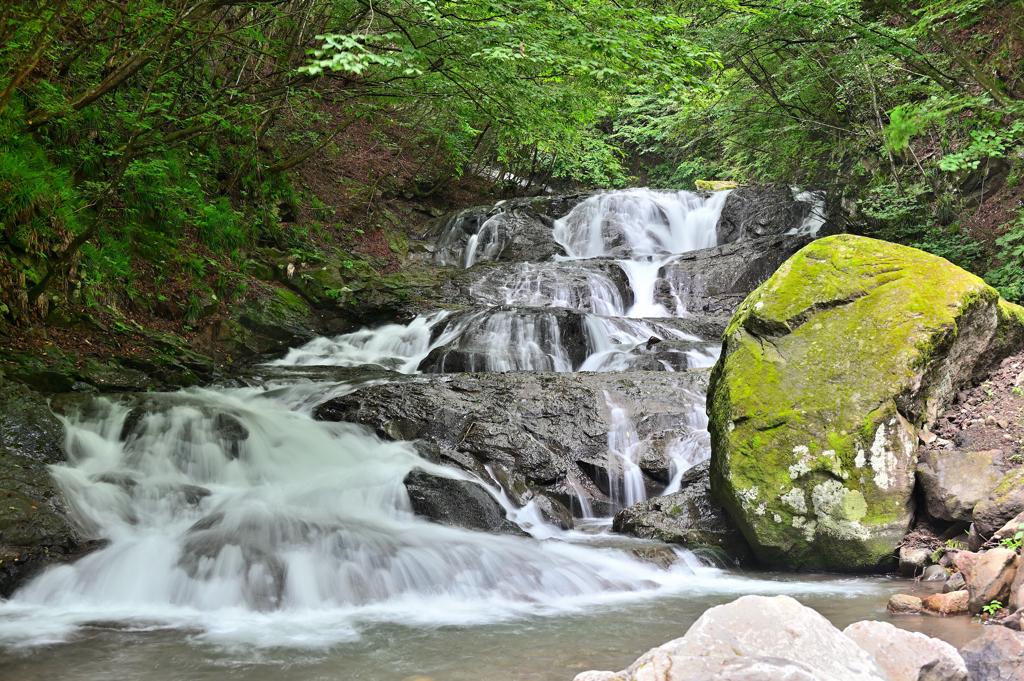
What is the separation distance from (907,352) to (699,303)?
28.9 ft

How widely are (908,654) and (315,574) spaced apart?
379cm

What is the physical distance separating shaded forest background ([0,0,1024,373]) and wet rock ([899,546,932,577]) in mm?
4141

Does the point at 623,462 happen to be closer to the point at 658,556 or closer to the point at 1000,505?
the point at 658,556

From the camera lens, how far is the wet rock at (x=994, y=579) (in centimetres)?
353

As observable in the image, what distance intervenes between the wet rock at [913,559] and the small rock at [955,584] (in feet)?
1.86

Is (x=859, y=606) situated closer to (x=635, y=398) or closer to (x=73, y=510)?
(x=635, y=398)

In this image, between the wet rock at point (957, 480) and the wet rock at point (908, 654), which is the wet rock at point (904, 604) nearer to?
the wet rock at point (957, 480)

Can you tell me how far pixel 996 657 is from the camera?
2475 mm

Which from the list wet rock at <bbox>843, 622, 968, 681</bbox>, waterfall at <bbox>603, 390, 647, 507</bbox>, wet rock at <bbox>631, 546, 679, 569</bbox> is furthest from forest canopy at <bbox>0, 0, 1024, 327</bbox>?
wet rock at <bbox>843, 622, 968, 681</bbox>

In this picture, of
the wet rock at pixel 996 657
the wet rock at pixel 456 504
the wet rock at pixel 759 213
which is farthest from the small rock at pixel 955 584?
the wet rock at pixel 759 213

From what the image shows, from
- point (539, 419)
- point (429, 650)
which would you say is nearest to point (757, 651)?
point (429, 650)

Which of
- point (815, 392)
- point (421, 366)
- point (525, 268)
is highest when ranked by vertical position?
point (525, 268)

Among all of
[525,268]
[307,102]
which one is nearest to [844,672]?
[307,102]

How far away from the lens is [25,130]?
6848 millimetres
